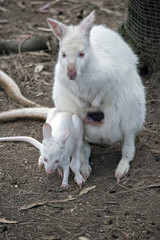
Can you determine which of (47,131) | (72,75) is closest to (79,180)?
(47,131)

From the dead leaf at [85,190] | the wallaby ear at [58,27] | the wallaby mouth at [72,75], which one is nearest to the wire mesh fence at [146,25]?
the wallaby ear at [58,27]

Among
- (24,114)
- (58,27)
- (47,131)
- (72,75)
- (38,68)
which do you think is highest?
(58,27)

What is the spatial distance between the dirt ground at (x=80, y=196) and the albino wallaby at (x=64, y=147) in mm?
123

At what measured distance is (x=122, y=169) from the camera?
193 inches

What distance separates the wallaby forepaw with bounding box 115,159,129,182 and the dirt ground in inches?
2.2

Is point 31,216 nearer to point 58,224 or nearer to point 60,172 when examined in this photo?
point 58,224

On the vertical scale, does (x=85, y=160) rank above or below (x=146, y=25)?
below

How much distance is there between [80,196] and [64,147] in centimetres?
47

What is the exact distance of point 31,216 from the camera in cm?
423

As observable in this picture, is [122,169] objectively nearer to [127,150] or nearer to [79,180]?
[127,150]

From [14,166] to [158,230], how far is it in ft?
5.70

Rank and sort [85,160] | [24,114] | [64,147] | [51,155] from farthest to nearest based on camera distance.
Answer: [24,114], [85,160], [64,147], [51,155]

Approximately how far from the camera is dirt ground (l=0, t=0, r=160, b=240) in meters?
4.02

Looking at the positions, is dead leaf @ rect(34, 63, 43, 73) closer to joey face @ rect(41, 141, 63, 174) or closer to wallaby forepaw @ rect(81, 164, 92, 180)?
wallaby forepaw @ rect(81, 164, 92, 180)
